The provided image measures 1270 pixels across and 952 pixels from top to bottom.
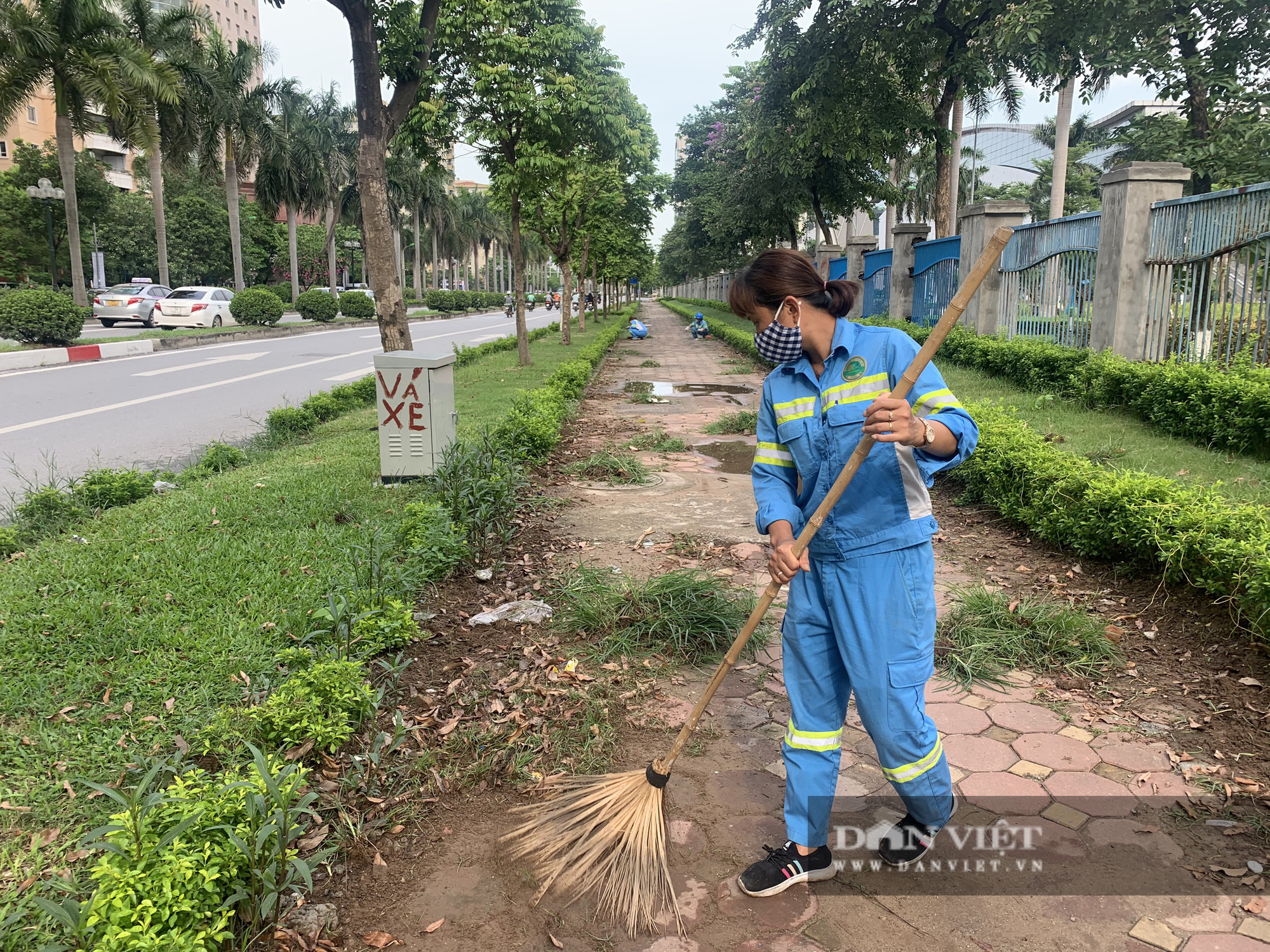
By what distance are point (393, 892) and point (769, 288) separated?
187cm

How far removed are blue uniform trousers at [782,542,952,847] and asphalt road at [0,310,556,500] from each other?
14.6 ft

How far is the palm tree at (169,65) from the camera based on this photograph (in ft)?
79.6

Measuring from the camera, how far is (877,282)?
1767 cm

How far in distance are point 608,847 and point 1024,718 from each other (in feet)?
5.48

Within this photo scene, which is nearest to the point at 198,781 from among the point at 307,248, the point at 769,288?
the point at 769,288

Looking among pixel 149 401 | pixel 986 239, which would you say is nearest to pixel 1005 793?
pixel 986 239

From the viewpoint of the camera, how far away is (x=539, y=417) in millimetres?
7359

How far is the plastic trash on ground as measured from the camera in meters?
4.07

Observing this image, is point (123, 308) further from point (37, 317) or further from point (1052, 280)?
point (1052, 280)

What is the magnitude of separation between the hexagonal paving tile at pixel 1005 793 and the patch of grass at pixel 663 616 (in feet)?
3.94

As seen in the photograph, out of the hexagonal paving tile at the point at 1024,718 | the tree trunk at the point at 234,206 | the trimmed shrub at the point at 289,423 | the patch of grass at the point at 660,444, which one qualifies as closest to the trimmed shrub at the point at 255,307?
the tree trunk at the point at 234,206

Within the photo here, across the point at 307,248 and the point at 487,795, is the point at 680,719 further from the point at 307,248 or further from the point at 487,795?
the point at 307,248

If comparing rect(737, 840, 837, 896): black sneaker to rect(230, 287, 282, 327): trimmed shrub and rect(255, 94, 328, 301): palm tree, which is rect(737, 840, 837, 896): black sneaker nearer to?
rect(230, 287, 282, 327): trimmed shrub

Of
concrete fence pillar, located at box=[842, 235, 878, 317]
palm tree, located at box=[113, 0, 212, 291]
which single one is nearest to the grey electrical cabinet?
concrete fence pillar, located at box=[842, 235, 878, 317]
